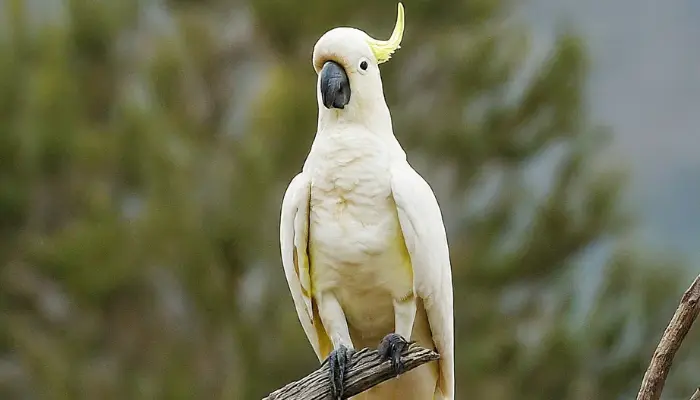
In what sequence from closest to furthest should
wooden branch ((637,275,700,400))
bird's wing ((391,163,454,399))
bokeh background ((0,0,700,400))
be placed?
wooden branch ((637,275,700,400))
bird's wing ((391,163,454,399))
bokeh background ((0,0,700,400))

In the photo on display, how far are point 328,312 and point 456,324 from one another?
211 cm

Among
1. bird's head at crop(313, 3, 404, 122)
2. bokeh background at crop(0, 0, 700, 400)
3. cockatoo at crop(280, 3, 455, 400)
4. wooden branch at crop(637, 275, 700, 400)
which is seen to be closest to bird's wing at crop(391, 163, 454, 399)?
cockatoo at crop(280, 3, 455, 400)

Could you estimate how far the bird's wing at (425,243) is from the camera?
4.17 feet

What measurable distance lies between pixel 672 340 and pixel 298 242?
1.68 ft

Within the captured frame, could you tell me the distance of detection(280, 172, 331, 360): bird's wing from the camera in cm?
132

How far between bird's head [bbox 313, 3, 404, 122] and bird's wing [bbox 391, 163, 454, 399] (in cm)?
11

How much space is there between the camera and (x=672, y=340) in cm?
118

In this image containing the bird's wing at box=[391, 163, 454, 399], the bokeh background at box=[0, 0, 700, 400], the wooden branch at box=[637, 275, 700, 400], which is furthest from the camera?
the bokeh background at box=[0, 0, 700, 400]

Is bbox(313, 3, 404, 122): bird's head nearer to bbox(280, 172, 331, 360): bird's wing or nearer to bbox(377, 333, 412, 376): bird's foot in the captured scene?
bbox(280, 172, 331, 360): bird's wing

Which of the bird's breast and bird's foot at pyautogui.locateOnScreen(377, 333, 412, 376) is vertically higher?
the bird's breast

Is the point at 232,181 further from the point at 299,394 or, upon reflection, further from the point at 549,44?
the point at 299,394

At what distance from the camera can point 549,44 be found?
11.7ft

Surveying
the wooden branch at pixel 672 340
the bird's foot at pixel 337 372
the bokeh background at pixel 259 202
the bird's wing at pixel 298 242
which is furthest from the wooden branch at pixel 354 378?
the bokeh background at pixel 259 202

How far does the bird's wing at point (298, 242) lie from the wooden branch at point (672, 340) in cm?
48
